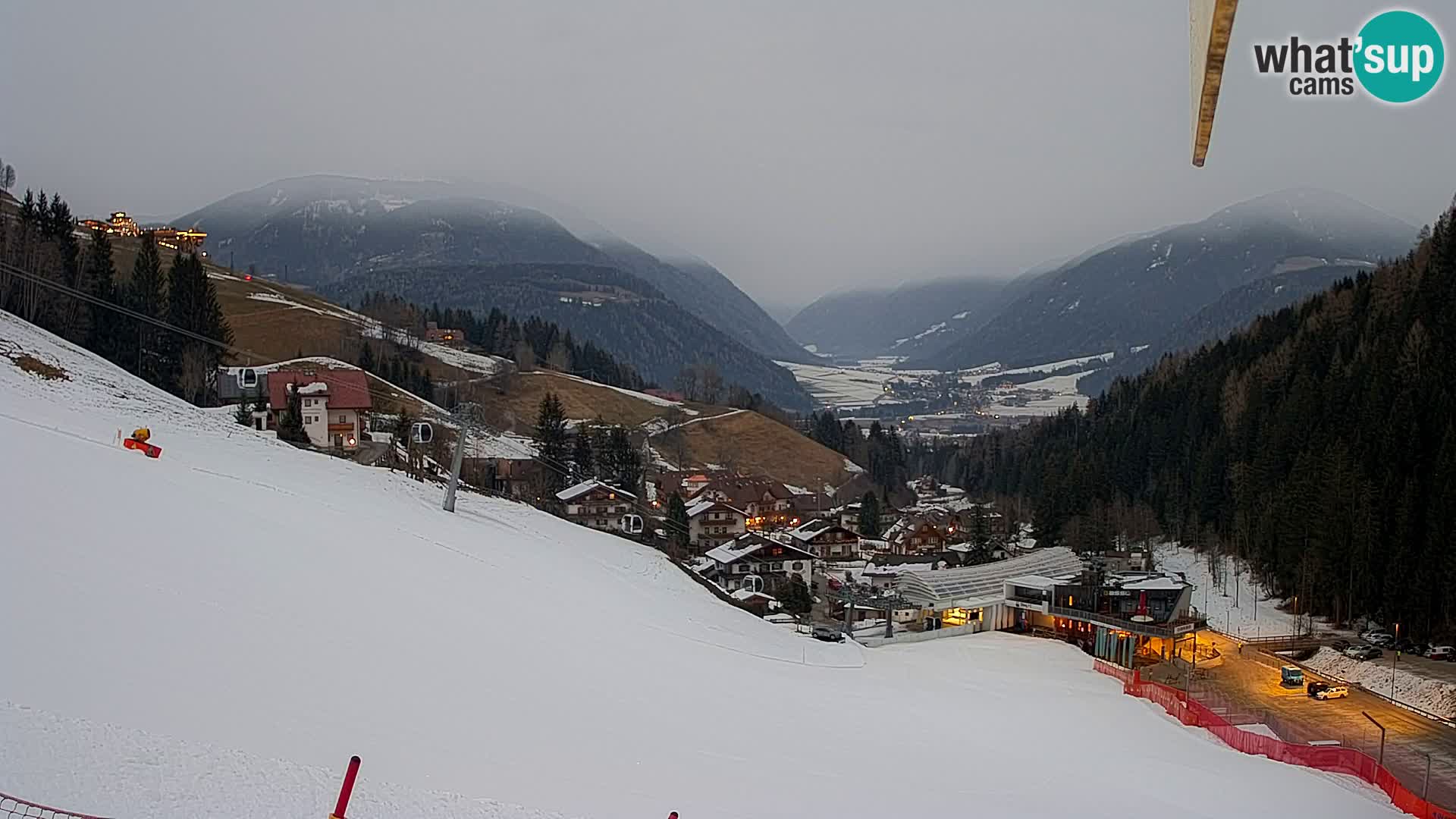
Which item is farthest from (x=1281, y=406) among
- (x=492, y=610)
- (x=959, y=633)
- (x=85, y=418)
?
(x=85, y=418)

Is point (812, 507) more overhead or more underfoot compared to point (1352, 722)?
more underfoot

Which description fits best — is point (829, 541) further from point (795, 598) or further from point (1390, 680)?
point (1390, 680)

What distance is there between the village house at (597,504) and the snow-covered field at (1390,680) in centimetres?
3121

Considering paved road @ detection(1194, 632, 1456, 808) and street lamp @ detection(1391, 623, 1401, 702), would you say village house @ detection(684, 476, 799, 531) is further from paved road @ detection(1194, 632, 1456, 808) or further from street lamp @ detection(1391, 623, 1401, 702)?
paved road @ detection(1194, 632, 1456, 808)

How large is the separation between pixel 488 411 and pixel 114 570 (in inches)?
2834

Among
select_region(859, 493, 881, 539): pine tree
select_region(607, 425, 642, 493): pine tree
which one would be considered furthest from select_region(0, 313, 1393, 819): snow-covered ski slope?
select_region(859, 493, 881, 539): pine tree

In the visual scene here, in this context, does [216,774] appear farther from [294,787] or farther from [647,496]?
[647,496]

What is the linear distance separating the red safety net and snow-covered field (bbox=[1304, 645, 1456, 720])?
86.2 ft

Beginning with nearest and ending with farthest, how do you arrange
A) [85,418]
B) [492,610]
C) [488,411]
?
[492,610]
[85,418]
[488,411]

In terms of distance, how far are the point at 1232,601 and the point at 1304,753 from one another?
25429mm

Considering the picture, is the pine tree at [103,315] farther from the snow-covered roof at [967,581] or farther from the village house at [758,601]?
the snow-covered roof at [967,581]

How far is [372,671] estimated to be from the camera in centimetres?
845

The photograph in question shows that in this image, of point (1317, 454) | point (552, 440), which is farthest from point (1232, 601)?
point (552, 440)

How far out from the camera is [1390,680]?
23828 millimetres
